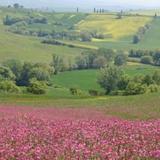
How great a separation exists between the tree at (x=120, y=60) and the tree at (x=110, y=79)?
4356 centimetres

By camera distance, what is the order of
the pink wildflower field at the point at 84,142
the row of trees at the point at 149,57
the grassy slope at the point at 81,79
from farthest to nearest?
the row of trees at the point at 149,57 → the grassy slope at the point at 81,79 → the pink wildflower field at the point at 84,142

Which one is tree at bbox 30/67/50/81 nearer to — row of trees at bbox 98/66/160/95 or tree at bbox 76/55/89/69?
row of trees at bbox 98/66/160/95

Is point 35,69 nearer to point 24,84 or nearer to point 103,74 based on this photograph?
point 24,84

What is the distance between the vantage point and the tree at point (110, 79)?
10500 centimetres

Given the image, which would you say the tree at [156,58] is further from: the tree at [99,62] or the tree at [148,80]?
the tree at [148,80]

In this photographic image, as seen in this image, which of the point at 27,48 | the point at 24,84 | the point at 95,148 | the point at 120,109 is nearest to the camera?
the point at 95,148

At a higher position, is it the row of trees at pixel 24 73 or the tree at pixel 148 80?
the tree at pixel 148 80

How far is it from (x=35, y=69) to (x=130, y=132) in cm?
11308

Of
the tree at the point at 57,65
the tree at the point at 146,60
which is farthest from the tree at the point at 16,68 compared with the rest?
the tree at the point at 146,60

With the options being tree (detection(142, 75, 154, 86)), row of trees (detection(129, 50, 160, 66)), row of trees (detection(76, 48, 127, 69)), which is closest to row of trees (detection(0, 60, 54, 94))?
row of trees (detection(76, 48, 127, 69))

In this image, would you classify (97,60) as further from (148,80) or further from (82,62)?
(148,80)

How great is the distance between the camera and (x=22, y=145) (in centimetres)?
1056

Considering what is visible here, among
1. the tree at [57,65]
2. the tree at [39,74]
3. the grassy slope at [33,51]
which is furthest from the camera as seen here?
the grassy slope at [33,51]

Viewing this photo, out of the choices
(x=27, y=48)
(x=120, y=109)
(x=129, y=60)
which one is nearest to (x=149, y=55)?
(x=129, y=60)
